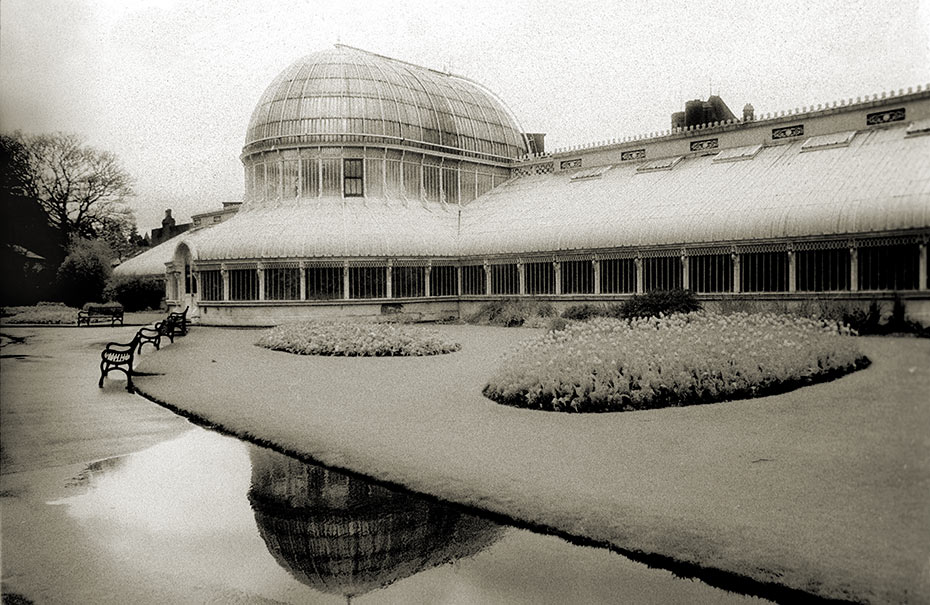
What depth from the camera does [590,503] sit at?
26.5ft

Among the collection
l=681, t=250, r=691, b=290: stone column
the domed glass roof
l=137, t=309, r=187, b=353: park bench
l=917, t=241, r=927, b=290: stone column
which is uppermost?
the domed glass roof

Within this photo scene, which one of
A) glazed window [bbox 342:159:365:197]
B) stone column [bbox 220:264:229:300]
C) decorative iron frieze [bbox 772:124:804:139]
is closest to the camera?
decorative iron frieze [bbox 772:124:804:139]

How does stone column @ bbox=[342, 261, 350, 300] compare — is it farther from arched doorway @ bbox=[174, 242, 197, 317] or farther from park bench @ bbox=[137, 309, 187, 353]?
park bench @ bbox=[137, 309, 187, 353]

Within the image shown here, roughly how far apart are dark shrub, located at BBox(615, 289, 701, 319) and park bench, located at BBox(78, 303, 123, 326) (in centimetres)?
1244

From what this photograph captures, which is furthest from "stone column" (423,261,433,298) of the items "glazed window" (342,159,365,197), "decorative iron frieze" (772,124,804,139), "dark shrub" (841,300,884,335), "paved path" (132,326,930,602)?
"dark shrub" (841,300,884,335)

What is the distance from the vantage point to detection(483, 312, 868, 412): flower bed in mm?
9578

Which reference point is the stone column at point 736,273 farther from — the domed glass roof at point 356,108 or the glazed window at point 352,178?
the domed glass roof at point 356,108

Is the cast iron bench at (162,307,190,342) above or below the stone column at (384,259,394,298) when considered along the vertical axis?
below

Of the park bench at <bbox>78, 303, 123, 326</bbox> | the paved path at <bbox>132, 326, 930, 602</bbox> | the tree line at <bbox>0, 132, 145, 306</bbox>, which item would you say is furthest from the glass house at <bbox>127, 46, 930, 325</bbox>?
the park bench at <bbox>78, 303, 123, 326</bbox>

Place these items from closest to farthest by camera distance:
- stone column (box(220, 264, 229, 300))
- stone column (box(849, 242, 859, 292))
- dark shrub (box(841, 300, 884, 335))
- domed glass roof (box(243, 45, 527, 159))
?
dark shrub (box(841, 300, 884, 335)) < stone column (box(849, 242, 859, 292)) < stone column (box(220, 264, 229, 300)) < domed glass roof (box(243, 45, 527, 159))

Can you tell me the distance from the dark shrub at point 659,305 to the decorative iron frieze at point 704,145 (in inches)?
608

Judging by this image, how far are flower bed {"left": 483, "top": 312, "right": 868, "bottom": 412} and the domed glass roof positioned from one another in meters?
29.8

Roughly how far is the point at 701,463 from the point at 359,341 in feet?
47.5

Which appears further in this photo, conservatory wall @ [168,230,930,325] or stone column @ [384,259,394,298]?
stone column @ [384,259,394,298]
